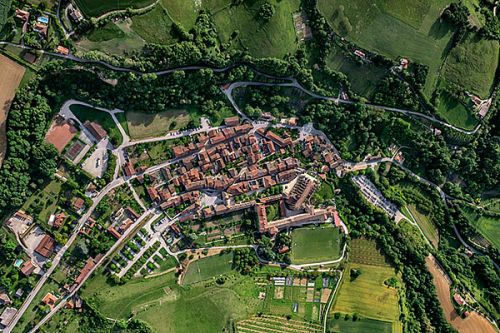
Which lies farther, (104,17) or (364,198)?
(364,198)

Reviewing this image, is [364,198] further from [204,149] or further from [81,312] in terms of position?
[81,312]

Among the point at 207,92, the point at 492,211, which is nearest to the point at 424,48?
the point at 492,211

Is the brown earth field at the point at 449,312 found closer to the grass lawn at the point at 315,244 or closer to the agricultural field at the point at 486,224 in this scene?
the agricultural field at the point at 486,224

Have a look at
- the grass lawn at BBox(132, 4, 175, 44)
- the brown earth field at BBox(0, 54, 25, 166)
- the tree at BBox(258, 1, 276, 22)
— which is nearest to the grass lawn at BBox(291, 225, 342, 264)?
the tree at BBox(258, 1, 276, 22)

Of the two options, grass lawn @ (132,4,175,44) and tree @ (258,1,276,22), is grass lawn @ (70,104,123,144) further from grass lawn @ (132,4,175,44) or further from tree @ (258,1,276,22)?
tree @ (258,1,276,22)

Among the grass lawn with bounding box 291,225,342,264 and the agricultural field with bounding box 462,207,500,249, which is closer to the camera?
the grass lawn with bounding box 291,225,342,264
